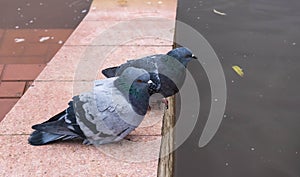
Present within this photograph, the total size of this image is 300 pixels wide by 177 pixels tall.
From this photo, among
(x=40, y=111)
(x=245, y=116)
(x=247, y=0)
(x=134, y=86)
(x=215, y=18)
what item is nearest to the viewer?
(x=134, y=86)

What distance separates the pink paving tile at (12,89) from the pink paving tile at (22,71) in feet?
0.28

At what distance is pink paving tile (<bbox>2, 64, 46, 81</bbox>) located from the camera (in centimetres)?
372

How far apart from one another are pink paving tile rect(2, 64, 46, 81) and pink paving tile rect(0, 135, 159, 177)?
3.26 ft

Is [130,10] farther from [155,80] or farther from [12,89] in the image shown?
[155,80]

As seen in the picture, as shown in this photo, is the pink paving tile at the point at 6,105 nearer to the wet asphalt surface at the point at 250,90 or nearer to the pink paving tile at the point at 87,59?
the pink paving tile at the point at 87,59

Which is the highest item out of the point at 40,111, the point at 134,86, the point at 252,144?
the point at 134,86

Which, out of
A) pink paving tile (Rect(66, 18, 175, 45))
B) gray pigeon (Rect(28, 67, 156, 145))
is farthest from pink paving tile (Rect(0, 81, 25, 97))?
gray pigeon (Rect(28, 67, 156, 145))

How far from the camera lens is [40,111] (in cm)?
312

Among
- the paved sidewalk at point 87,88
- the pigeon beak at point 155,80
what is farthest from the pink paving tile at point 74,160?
the pigeon beak at point 155,80

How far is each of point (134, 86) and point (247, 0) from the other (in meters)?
2.67

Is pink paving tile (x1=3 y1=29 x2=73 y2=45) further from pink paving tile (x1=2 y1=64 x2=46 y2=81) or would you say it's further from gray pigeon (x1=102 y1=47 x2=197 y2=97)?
gray pigeon (x1=102 y1=47 x2=197 y2=97)

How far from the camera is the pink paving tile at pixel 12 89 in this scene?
3.52 m

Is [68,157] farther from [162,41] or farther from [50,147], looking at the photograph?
[162,41]

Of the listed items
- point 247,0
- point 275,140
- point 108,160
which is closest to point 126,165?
point 108,160
